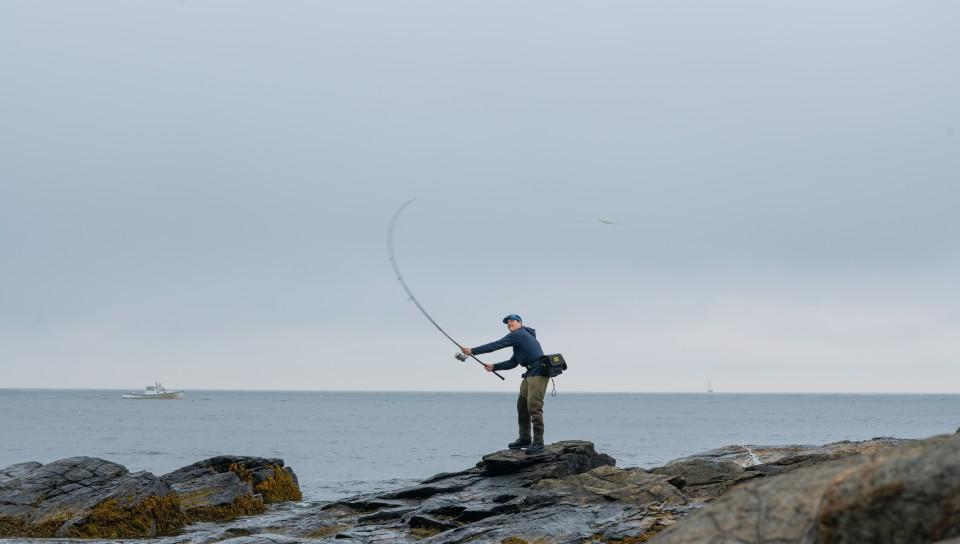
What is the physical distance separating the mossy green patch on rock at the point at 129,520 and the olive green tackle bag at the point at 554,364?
29.9 feet

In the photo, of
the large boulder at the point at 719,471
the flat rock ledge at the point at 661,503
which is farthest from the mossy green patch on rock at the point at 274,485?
the large boulder at the point at 719,471

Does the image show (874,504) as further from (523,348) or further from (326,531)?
(326,531)

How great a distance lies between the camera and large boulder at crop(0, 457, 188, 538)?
19516mm

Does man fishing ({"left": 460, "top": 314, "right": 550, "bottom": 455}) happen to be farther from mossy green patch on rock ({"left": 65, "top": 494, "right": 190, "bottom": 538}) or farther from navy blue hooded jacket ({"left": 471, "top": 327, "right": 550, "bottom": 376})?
mossy green patch on rock ({"left": 65, "top": 494, "right": 190, "bottom": 538})

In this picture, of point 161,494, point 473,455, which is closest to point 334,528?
point 161,494

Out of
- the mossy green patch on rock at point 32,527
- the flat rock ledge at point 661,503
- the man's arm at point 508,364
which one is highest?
the man's arm at point 508,364

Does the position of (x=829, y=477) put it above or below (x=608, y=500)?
above

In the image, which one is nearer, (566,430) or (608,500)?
(608,500)

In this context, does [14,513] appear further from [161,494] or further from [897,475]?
[897,475]

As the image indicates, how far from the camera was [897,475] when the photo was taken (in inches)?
228

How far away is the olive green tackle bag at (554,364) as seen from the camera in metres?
19.4

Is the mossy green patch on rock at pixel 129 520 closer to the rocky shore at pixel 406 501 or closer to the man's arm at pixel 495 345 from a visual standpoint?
the rocky shore at pixel 406 501

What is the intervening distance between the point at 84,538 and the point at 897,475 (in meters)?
18.0

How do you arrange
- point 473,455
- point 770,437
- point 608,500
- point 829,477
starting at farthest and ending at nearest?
1. point 770,437
2. point 473,455
3. point 608,500
4. point 829,477
